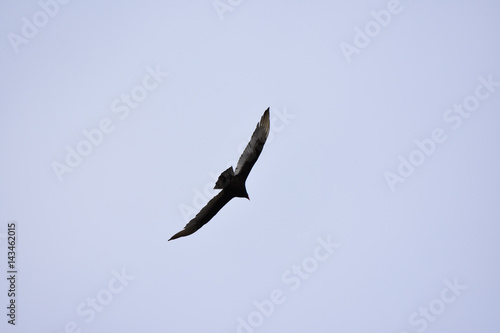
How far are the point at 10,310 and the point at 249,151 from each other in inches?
615

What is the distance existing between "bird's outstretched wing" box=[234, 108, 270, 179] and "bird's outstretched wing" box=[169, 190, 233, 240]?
1.10 meters

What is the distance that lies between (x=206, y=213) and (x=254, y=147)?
291 cm

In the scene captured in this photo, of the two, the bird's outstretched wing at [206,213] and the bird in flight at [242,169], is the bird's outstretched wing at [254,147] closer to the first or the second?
the bird in flight at [242,169]

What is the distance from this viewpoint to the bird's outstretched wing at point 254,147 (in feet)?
59.2

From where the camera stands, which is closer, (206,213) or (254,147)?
(254,147)

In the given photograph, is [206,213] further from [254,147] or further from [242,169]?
[254,147]

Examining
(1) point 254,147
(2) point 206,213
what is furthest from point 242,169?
(2) point 206,213

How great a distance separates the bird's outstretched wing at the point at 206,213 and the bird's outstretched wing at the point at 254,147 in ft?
3.62

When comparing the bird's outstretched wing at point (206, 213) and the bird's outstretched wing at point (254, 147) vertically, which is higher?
the bird's outstretched wing at point (254, 147)

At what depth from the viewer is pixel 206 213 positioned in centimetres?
1864

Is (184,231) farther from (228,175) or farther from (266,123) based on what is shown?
(266,123)

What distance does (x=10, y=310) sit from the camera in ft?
83.8

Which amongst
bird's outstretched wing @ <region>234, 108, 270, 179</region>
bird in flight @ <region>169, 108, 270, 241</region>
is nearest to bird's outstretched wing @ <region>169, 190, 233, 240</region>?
bird in flight @ <region>169, 108, 270, 241</region>

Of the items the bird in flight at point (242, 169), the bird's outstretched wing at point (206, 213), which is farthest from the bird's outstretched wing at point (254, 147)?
the bird's outstretched wing at point (206, 213)
